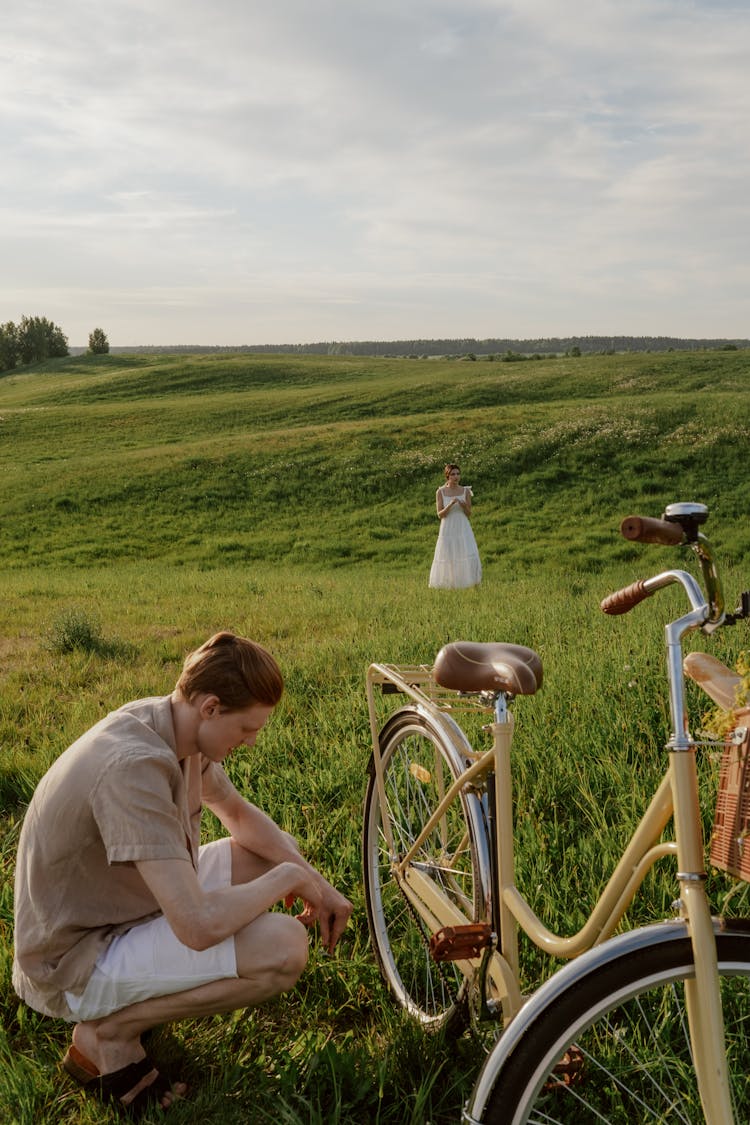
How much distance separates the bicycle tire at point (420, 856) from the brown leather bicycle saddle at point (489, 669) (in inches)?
11.5

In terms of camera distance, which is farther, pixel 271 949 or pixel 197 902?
pixel 271 949

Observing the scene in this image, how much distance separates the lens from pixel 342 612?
1166 centimetres

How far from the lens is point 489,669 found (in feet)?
9.83

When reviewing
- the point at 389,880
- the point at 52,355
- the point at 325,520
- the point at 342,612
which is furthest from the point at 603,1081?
the point at 52,355

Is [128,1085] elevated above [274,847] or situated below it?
below

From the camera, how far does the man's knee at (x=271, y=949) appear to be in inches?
121

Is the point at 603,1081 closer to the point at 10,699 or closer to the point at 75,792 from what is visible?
the point at 75,792

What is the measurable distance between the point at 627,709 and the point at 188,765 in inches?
114

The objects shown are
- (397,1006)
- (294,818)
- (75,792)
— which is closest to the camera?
(75,792)

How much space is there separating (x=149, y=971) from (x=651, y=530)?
2.16 meters

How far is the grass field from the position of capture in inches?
131

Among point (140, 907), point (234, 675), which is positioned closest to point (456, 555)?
point (140, 907)

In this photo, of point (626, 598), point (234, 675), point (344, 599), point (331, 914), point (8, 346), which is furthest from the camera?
point (8, 346)

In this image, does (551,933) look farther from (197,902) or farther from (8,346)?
(8,346)
